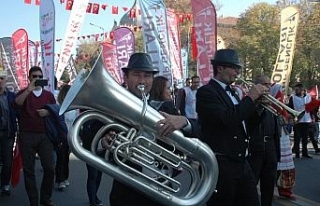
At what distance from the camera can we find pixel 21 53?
12.4 metres

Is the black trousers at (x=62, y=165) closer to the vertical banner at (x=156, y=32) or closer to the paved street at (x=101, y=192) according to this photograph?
the paved street at (x=101, y=192)

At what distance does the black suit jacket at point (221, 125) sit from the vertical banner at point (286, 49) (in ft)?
21.8

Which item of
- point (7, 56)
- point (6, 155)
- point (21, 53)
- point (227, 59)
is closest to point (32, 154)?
point (6, 155)

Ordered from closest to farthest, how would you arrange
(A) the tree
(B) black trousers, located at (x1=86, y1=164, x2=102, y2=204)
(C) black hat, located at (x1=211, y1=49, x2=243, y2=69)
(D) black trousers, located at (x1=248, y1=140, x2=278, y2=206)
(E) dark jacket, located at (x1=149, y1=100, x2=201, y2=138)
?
(E) dark jacket, located at (x1=149, y1=100, x2=201, y2=138), (C) black hat, located at (x1=211, y1=49, x2=243, y2=69), (D) black trousers, located at (x1=248, y1=140, x2=278, y2=206), (B) black trousers, located at (x1=86, y1=164, x2=102, y2=204), (A) the tree

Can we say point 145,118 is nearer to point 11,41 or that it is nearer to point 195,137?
point 195,137

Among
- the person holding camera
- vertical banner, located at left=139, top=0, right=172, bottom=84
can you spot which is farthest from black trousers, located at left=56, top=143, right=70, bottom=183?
vertical banner, located at left=139, top=0, right=172, bottom=84

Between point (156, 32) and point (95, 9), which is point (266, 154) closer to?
point (156, 32)

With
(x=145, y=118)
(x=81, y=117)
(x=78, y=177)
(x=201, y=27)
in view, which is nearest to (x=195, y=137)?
(x=145, y=118)

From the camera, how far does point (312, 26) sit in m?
37.1

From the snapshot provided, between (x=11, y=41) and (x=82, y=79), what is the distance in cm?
1126

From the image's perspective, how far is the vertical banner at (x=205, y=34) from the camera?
28.4 ft

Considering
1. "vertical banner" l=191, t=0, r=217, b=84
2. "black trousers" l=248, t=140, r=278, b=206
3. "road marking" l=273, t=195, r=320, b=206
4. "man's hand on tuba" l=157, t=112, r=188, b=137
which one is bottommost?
"road marking" l=273, t=195, r=320, b=206

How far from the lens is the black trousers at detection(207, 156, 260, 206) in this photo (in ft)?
11.2

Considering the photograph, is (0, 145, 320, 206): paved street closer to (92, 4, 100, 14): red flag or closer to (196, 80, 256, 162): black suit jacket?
(196, 80, 256, 162): black suit jacket
